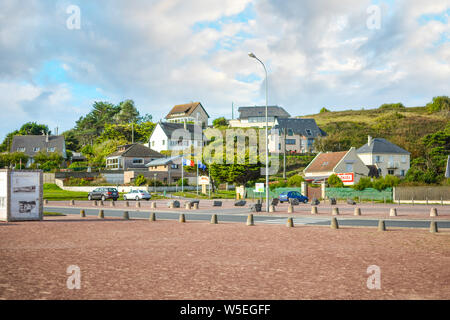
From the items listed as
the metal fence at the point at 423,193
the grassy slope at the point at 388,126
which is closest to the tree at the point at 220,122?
the grassy slope at the point at 388,126

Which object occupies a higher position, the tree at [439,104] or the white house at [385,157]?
the tree at [439,104]

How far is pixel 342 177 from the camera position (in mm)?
59031

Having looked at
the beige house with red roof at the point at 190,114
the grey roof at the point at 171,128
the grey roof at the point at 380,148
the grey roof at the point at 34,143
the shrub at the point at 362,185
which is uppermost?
the beige house with red roof at the point at 190,114

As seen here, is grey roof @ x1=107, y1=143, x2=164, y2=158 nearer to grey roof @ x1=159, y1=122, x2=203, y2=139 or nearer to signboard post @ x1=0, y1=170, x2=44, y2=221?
grey roof @ x1=159, y1=122, x2=203, y2=139

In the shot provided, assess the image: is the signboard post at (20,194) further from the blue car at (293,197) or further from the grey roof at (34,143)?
the grey roof at (34,143)

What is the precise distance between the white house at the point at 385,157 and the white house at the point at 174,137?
125 feet

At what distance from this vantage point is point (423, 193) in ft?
157

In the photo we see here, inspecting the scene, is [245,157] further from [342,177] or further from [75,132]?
[75,132]

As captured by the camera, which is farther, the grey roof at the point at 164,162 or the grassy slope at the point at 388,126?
the grassy slope at the point at 388,126

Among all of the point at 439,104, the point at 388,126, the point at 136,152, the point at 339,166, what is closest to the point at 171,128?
the point at 136,152

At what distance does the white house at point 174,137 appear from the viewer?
99125 millimetres

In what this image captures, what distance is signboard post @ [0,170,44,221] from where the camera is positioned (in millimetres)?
22016

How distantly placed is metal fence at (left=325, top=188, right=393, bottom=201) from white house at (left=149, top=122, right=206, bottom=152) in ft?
164
